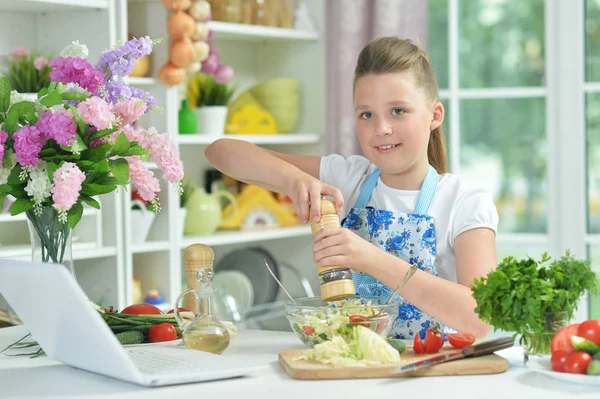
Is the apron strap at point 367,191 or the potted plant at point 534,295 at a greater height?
the apron strap at point 367,191

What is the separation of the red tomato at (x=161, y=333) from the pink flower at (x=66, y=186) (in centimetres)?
31

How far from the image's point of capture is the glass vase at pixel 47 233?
1.73 meters

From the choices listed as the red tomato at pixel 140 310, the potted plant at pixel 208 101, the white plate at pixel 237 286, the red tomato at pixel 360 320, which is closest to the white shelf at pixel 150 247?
the white plate at pixel 237 286

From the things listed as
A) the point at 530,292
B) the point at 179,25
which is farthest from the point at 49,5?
the point at 530,292

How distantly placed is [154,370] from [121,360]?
2.5 inches

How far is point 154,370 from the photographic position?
1.44 meters

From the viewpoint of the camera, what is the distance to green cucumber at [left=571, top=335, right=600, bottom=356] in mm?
1379

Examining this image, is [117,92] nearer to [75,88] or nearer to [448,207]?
[75,88]

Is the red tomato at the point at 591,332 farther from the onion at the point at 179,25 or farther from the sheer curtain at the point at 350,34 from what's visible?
the sheer curtain at the point at 350,34

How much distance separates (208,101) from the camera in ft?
12.0

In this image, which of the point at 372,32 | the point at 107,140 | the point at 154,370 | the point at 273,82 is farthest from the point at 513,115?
the point at 154,370

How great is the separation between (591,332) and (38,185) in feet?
3.24

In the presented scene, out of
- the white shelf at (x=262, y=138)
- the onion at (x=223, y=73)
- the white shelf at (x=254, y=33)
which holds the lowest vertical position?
the white shelf at (x=262, y=138)

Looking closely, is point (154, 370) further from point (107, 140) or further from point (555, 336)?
point (555, 336)
